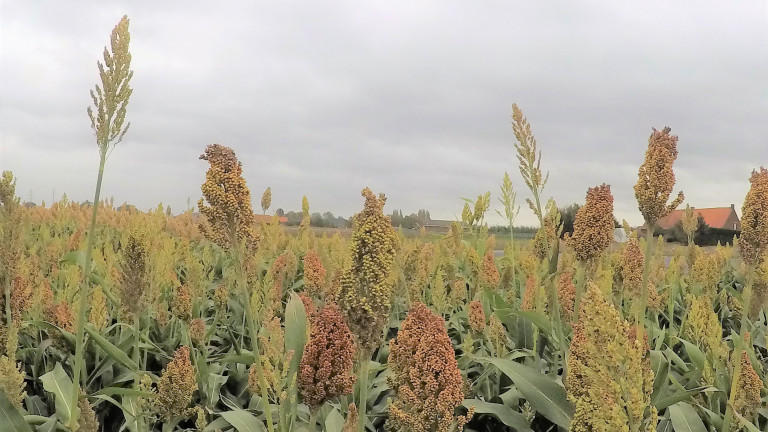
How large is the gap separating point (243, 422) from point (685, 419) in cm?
208

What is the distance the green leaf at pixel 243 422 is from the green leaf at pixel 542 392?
1.07 m

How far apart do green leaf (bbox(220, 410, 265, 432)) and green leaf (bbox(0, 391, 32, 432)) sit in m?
0.76

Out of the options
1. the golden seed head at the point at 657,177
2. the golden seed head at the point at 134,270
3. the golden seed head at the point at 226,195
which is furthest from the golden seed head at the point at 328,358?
the golden seed head at the point at 657,177

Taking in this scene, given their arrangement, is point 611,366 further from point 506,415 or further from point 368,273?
point 506,415

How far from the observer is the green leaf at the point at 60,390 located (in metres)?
2.96

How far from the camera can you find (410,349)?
1.74 m

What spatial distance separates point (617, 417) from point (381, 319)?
74 centimetres

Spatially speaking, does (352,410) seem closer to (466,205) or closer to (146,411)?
(146,411)

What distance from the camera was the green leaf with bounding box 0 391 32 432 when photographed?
2.26 meters

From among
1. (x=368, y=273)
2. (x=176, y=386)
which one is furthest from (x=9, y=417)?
(x=368, y=273)

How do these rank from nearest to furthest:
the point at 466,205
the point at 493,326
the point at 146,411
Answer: the point at 146,411 < the point at 493,326 < the point at 466,205

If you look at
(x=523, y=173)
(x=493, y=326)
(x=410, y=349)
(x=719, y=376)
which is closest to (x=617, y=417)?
(x=410, y=349)

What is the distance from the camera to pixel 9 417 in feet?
7.45

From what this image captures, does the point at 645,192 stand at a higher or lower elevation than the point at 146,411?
higher
